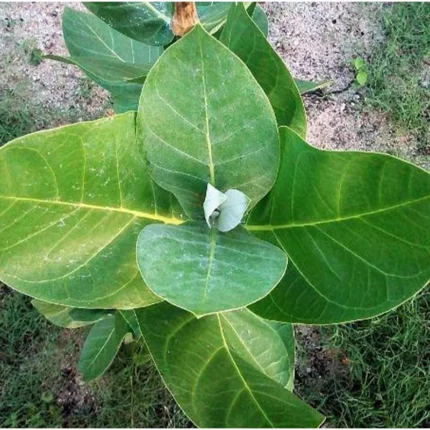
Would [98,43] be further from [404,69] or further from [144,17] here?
[404,69]

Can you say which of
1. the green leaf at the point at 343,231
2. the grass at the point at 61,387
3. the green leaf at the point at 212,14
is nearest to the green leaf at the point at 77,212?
the green leaf at the point at 343,231

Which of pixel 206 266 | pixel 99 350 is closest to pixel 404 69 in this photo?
pixel 99 350

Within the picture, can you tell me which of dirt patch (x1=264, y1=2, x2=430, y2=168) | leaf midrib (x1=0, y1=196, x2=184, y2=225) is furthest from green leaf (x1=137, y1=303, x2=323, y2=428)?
dirt patch (x1=264, y1=2, x2=430, y2=168)

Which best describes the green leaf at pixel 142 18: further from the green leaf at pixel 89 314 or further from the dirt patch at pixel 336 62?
the dirt patch at pixel 336 62

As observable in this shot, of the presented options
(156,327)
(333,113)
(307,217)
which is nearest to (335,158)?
(307,217)

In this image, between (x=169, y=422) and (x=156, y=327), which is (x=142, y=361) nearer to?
Answer: (x=169, y=422)

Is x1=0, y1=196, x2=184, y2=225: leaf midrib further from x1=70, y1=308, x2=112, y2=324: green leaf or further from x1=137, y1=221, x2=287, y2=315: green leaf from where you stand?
x1=70, y1=308, x2=112, y2=324: green leaf

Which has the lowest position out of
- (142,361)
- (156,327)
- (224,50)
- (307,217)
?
(142,361)
